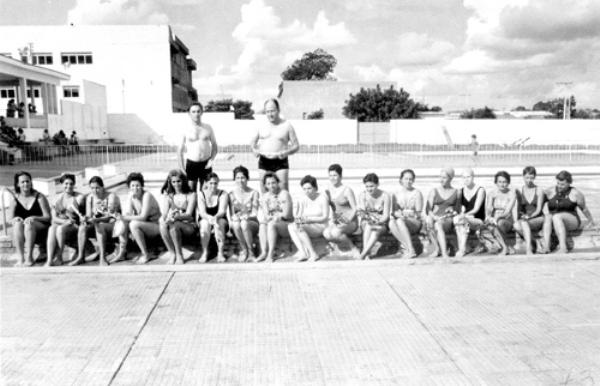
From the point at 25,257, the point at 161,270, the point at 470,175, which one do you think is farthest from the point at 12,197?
the point at 470,175

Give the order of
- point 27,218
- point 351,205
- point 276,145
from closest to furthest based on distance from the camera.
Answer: point 27,218
point 351,205
point 276,145

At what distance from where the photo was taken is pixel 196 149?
297 inches

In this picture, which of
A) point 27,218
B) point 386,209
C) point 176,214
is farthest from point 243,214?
point 27,218

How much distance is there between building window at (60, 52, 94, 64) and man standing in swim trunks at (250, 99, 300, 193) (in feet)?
160

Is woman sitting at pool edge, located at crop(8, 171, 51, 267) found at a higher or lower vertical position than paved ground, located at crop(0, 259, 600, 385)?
higher

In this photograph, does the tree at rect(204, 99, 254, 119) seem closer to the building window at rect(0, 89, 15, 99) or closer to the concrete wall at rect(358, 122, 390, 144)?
the building window at rect(0, 89, 15, 99)

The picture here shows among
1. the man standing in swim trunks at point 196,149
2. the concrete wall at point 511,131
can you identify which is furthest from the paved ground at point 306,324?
the concrete wall at point 511,131

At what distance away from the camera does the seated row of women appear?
257 inches

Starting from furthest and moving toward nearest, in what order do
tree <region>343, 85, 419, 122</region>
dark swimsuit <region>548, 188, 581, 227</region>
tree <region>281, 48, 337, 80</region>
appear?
tree <region>281, 48, 337, 80</region> < tree <region>343, 85, 419, 122</region> < dark swimsuit <region>548, 188, 581, 227</region>

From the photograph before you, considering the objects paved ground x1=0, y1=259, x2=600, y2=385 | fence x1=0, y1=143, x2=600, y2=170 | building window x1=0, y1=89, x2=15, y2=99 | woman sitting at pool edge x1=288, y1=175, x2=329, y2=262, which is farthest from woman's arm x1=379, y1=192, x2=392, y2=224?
building window x1=0, y1=89, x2=15, y2=99

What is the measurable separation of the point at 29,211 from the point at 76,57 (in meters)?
49.6

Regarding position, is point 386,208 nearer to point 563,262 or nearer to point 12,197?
point 563,262

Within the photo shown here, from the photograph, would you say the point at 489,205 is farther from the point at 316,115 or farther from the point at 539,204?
the point at 316,115

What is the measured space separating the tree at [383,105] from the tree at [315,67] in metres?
47.3
